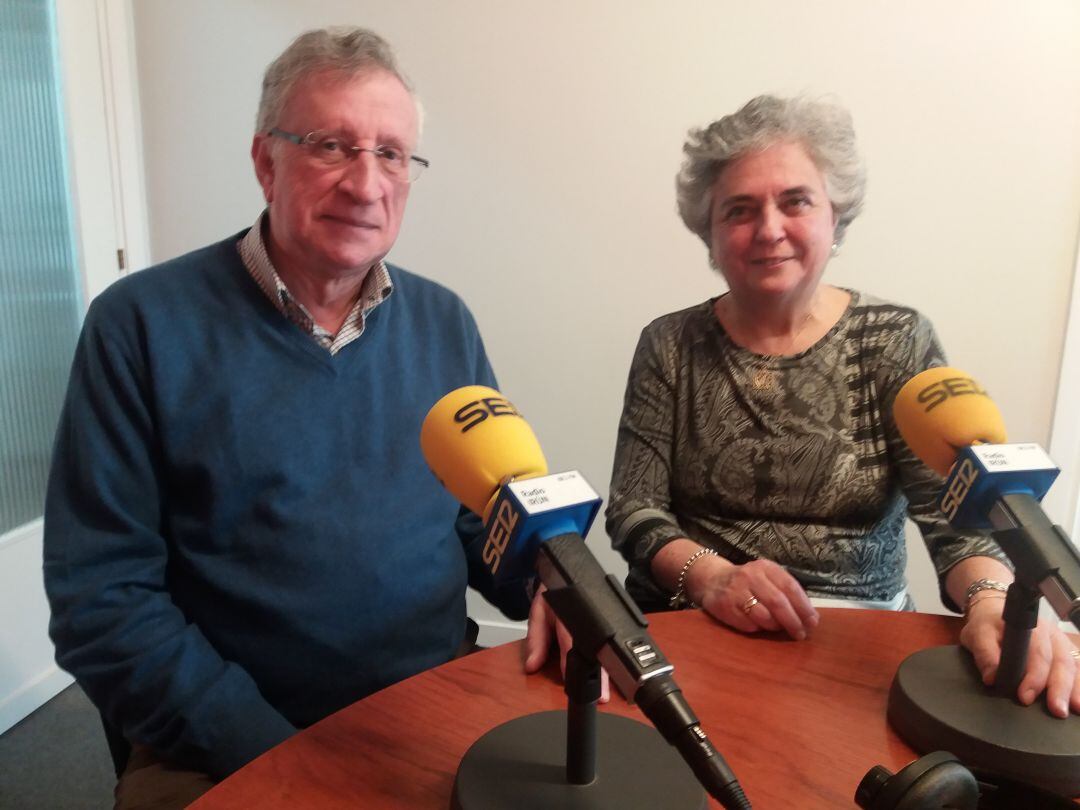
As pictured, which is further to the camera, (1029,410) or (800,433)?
(1029,410)

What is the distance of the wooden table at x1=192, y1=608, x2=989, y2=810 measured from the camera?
73cm

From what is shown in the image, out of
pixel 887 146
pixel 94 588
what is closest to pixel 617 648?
pixel 94 588

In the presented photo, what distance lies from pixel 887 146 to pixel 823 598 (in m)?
1.32

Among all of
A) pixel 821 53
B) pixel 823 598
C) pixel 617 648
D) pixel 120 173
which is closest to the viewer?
pixel 617 648

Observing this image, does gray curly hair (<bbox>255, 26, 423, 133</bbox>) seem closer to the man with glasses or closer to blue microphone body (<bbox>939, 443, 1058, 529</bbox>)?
the man with glasses

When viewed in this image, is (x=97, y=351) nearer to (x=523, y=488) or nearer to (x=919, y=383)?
(x=523, y=488)

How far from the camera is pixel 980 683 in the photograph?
0.85 metres

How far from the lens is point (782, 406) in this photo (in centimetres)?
141

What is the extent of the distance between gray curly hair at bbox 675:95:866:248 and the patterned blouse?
225 mm

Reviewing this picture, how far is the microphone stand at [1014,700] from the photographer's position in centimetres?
71

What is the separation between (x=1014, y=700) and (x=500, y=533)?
1.84 ft

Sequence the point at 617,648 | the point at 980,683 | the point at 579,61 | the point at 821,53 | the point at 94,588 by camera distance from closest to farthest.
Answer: the point at 617,648 → the point at 980,683 → the point at 94,588 → the point at 821,53 → the point at 579,61

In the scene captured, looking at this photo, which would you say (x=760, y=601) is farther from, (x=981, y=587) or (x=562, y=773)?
(x=562, y=773)

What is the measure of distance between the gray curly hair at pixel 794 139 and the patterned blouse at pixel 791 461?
0.22 meters
